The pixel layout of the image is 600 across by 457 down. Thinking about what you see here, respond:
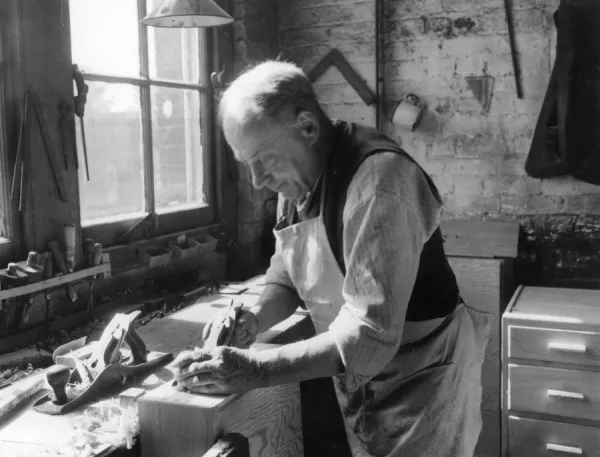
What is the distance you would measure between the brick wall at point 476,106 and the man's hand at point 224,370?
8.92 feet

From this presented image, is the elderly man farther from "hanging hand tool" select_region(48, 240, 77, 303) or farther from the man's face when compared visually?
"hanging hand tool" select_region(48, 240, 77, 303)

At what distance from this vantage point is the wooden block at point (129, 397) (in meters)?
1.76

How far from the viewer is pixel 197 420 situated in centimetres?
145

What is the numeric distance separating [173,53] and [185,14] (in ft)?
3.51

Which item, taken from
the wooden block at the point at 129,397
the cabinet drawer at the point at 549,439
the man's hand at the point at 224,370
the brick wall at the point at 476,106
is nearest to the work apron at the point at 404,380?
the man's hand at the point at 224,370

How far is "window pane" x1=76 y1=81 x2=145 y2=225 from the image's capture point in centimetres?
286

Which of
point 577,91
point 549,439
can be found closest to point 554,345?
point 549,439

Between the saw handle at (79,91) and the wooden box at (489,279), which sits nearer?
the saw handle at (79,91)

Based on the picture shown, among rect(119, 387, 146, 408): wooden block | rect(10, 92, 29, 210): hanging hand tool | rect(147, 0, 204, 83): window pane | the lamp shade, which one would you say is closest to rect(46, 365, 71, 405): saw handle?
rect(119, 387, 146, 408): wooden block

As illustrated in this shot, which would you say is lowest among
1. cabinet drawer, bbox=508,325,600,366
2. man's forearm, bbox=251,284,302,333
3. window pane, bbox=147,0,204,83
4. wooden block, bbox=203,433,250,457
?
cabinet drawer, bbox=508,325,600,366

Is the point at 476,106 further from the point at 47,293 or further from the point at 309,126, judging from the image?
the point at 47,293

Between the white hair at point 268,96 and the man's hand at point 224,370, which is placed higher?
the white hair at point 268,96

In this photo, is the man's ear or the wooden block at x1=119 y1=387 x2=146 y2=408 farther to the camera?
the wooden block at x1=119 y1=387 x2=146 y2=408

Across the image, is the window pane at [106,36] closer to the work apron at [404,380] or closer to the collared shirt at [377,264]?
the work apron at [404,380]
